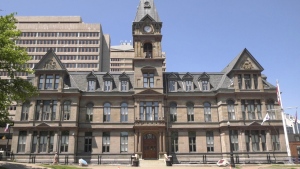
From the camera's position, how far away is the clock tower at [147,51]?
43.0 meters

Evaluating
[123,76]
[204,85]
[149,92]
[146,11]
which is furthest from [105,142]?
[146,11]

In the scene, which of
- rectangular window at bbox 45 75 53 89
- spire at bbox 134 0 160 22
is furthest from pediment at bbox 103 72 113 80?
spire at bbox 134 0 160 22

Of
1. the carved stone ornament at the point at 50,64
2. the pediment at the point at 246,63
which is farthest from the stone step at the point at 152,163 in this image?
the carved stone ornament at the point at 50,64

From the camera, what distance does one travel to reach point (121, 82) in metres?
44.2

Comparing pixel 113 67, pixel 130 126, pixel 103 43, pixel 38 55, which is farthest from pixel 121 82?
pixel 113 67

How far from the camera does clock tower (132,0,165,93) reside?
141 feet

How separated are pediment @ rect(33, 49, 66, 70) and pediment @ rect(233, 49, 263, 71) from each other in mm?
Result: 27608

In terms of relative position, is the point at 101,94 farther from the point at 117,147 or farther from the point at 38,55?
the point at 38,55

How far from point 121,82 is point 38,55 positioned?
222 ft

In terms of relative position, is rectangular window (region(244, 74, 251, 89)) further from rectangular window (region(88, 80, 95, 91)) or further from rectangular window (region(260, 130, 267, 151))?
rectangular window (region(88, 80, 95, 91))

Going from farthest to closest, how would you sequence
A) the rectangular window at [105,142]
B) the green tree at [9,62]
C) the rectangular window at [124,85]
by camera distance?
the rectangular window at [124,85]
the rectangular window at [105,142]
the green tree at [9,62]

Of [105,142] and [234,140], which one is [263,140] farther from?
[105,142]

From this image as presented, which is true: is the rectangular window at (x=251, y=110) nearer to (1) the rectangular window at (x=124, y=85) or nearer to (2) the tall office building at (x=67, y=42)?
(1) the rectangular window at (x=124, y=85)

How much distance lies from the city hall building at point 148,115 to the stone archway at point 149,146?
14 centimetres
